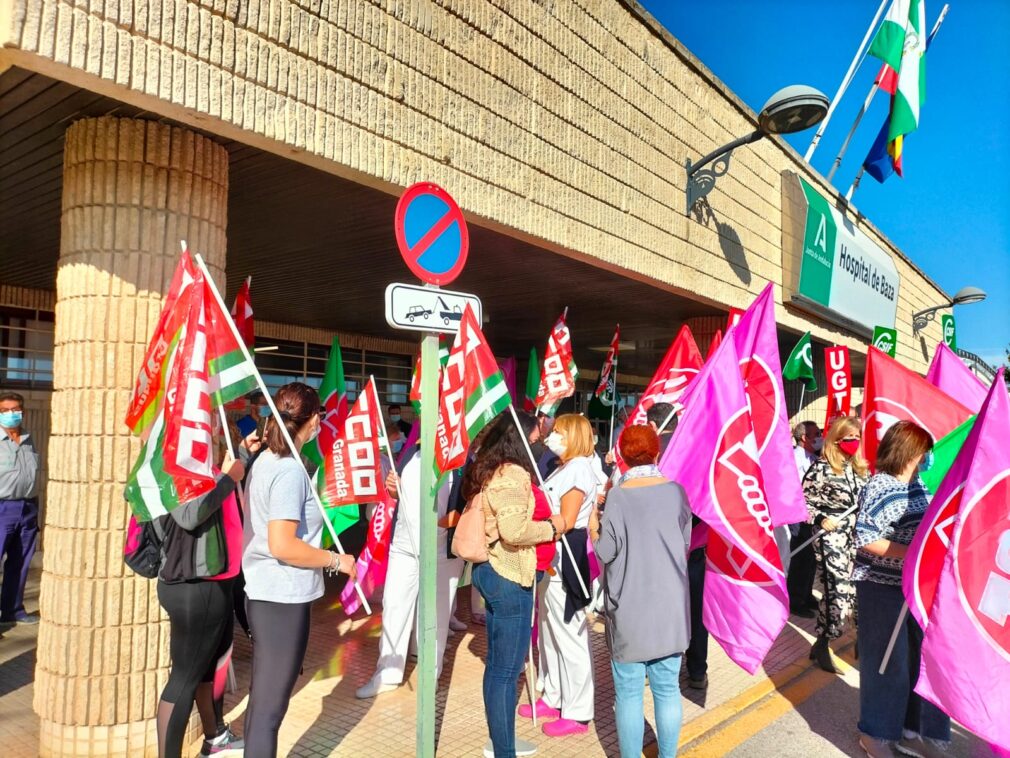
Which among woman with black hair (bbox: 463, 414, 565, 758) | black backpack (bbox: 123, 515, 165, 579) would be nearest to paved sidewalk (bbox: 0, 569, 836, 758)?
woman with black hair (bbox: 463, 414, 565, 758)

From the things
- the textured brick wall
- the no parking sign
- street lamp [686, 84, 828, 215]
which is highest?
street lamp [686, 84, 828, 215]

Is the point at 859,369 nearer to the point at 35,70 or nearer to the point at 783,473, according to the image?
the point at 783,473

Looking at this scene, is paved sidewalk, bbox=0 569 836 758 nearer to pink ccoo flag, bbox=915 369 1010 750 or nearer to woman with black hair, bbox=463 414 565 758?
woman with black hair, bbox=463 414 565 758

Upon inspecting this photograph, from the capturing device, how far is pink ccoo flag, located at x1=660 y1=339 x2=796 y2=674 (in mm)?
3746

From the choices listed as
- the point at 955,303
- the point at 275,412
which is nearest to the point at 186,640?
the point at 275,412

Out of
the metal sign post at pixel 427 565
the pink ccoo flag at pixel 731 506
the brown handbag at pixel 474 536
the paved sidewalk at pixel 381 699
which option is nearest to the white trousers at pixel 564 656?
the paved sidewalk at pixel 381 699

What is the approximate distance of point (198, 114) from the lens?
3.47 meters

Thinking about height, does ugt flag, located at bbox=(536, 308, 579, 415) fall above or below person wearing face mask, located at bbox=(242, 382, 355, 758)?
above

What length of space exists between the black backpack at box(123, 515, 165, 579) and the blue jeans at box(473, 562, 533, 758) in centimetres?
140

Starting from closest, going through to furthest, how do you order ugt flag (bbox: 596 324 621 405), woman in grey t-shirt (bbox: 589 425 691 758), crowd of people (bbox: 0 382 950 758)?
crowd of people (bbox: 0 382 950 758)
woman in grey t-shirt (bbox: 589 425 691 758)
ugt flag (bbox: 596 324 621 405)

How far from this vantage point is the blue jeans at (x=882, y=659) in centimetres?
379

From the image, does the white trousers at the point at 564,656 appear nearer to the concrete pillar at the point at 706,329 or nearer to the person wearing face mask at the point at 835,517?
the person wearing face mask at the point at 835,517

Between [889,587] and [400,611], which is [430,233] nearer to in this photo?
[400,611]

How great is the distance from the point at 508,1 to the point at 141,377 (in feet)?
12.6
